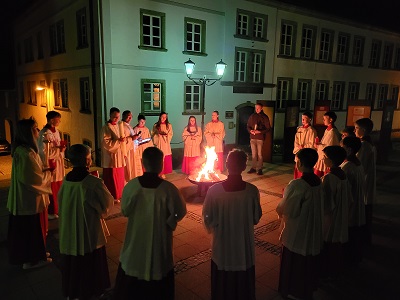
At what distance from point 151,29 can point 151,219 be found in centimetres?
1243

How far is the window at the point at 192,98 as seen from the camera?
15.7 meters

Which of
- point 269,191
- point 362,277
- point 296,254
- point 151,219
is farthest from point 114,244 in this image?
point 269,191

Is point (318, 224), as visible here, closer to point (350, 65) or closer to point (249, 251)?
point (249, 251)

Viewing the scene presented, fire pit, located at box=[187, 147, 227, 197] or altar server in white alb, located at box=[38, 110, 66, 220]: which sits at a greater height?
altar server in white alb, located at box=[38, 110, 66, 220]

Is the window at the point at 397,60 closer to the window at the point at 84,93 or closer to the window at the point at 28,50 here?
the window at the point at 84,93

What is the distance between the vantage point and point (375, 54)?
2555cm

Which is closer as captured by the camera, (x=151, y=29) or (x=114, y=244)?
(x=114, y=244)

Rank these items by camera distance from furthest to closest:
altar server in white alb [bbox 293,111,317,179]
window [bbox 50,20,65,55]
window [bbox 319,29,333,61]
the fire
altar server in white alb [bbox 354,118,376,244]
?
window [bbox 319,29,333,61] → window [bbox 50,20,65,55] → altar server in white alb [bbox 293,111,317,179] → the fire → altar server in white alb [bbox 354,118,376,244]

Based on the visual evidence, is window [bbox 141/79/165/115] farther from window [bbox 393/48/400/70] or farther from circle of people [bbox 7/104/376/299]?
window [bbox 393/48/400/70]

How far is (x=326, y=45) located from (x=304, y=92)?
389 cm

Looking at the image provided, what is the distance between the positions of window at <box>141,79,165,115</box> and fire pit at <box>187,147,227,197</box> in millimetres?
6842

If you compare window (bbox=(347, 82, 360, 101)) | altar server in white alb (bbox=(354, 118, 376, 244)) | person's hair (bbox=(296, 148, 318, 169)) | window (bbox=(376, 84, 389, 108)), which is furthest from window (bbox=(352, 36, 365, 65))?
person's hair (bbox=(296, 148, 318, 169))

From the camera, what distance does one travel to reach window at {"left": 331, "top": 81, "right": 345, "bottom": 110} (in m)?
23.0

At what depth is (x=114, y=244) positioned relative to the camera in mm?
5961
